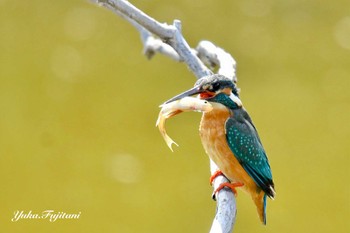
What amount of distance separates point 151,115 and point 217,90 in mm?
1580

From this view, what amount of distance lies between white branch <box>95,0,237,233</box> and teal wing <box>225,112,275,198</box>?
0.25 ft

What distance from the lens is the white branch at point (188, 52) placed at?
2.14 metres

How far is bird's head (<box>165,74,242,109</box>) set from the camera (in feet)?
7.60

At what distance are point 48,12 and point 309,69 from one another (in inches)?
45.3

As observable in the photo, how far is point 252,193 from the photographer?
2.51 meters

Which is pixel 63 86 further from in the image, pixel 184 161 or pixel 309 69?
pixel 309 69

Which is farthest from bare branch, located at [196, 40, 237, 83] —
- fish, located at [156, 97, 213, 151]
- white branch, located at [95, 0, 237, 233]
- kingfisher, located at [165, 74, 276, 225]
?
fish, located at [156, 97, 213, 151]

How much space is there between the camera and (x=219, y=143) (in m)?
2.44

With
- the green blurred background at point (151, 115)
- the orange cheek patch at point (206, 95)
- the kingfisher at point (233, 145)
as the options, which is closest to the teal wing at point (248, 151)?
the kingfisher at point (233, 145)

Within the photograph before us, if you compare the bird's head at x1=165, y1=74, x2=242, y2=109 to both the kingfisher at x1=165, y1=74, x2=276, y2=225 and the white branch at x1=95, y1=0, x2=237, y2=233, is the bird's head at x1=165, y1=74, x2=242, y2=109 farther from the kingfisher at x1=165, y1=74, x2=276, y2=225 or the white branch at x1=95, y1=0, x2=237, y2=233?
the white branch at x1=95, y1=0, x2=237, y2=233
